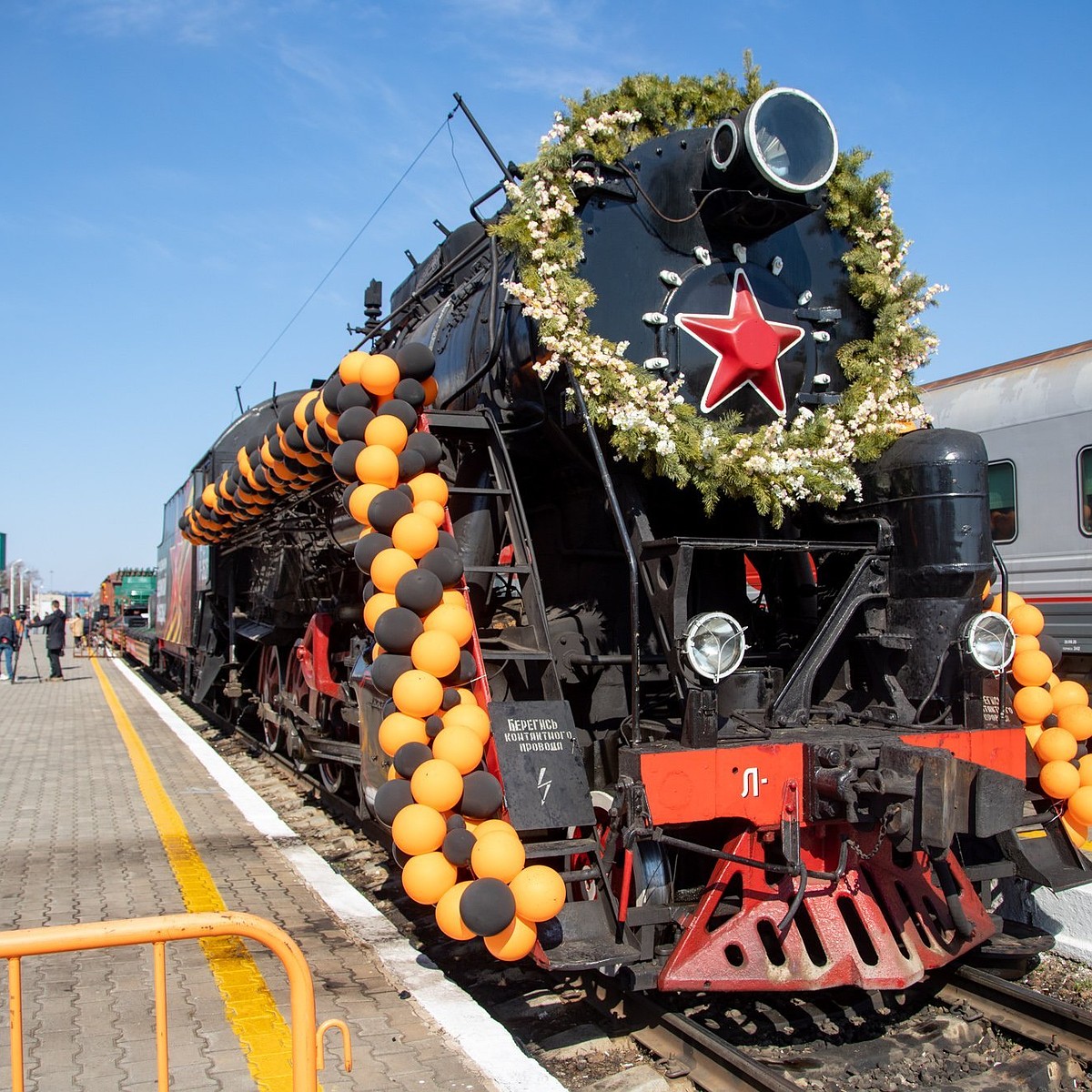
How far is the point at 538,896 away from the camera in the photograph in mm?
3525

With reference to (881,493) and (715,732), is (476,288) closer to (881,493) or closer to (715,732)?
(881,493)

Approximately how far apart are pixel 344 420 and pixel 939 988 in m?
3.64

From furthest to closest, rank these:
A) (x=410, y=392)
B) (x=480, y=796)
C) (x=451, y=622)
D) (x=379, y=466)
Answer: (x=410, y=392), (x=379, y=466), (x=451, y=622), (x=480, y=796)

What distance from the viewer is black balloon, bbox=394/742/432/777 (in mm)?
3924

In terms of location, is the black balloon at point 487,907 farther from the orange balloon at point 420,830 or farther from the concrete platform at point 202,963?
the concrete platform at point 202,963

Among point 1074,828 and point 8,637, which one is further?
point 8,637

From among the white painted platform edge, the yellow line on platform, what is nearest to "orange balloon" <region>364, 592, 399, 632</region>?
the yellow line on platform

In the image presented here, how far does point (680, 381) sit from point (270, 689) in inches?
259

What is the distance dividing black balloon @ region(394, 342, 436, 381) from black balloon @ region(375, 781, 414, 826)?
1903 mm

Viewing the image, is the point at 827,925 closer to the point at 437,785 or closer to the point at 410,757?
the point at 437,785

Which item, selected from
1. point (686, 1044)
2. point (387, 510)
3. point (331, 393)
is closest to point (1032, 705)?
point (686, 1044)

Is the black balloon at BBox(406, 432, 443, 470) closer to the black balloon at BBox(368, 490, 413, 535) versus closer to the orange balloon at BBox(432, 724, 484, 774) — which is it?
the black balloon at BBox(368, 490, 413, 535)

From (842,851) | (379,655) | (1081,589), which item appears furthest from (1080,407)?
(379,655)

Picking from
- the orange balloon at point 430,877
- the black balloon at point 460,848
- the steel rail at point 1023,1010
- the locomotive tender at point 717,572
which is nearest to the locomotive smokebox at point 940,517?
the locomotive tender at point 717,572
